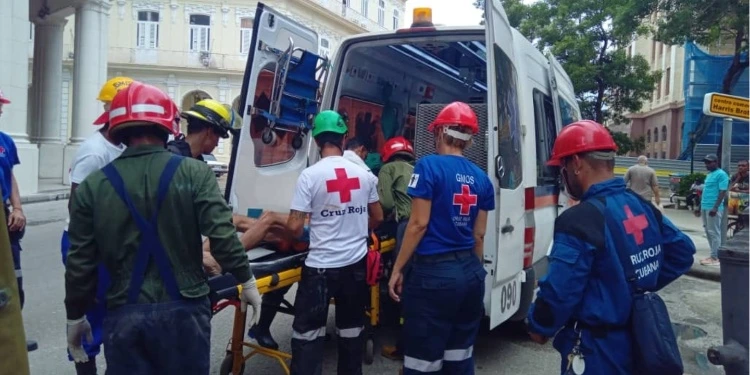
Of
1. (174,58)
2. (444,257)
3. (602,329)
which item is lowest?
(602,329)

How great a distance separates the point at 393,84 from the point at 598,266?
507 cm

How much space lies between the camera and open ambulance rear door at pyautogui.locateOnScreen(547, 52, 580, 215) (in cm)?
604

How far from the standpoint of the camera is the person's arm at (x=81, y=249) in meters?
2.60

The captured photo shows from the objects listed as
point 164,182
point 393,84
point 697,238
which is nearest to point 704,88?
point 697,238

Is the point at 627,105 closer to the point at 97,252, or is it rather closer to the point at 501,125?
the point at 501,125

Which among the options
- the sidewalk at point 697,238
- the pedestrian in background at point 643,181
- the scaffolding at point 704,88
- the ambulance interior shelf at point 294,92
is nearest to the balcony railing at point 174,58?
the scaffolding at point 704,88

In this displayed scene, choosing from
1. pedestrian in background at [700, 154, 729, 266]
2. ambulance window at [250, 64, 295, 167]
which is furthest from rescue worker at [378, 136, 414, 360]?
pedestrian in background at [700, 154, 729, 266]

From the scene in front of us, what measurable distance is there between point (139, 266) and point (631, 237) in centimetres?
197

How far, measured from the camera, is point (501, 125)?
420cm

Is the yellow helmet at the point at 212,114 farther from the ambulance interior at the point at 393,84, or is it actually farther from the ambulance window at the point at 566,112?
the ambulance window at the point at 566,112

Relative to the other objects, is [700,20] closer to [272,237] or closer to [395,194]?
[395,194]

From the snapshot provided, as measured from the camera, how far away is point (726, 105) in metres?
5.07

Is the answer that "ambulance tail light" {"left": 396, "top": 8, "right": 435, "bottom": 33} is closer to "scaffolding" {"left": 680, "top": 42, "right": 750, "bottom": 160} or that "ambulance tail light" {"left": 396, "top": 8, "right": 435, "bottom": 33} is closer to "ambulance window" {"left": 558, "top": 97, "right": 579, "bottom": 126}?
"ambulance window" {"left": 558, "top": 97, "right": 579, "bottom": 126}

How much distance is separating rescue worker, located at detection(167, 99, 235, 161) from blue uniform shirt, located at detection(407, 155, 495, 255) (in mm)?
1346
